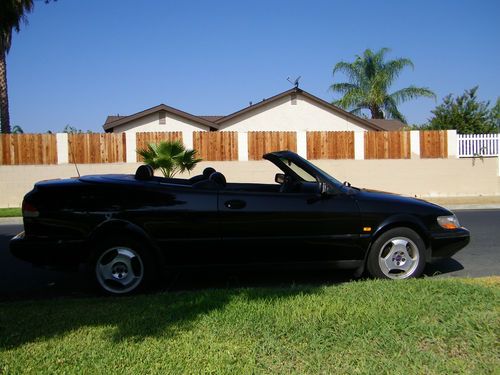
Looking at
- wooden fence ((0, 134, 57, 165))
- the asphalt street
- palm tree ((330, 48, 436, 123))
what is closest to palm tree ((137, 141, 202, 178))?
wooden fence ((0, 134, 57, 165))

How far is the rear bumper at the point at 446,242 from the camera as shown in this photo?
5.57 metres

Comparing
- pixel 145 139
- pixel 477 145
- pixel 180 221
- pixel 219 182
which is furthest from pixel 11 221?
pixel 477 145

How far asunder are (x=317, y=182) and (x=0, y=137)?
1432 cm

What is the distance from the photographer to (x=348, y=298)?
4527 millimetres

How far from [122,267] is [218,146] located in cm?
1281

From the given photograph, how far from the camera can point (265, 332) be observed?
372cm

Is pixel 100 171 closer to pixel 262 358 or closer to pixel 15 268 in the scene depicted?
pixel 15 268

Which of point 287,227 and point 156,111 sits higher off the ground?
point 156,111

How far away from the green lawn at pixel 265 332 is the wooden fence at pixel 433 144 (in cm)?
1434

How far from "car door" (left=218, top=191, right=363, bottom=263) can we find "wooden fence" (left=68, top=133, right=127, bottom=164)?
12.8 metres

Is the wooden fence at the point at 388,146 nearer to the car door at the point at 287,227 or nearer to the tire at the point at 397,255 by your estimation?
the tire at the point at 397,255

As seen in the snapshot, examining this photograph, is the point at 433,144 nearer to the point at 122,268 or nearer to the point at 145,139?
the point at 145,139

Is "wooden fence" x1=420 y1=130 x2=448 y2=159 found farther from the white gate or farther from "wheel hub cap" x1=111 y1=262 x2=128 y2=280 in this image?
"wheel hub cap" x1=111 y1=262 x2=128 y2=280

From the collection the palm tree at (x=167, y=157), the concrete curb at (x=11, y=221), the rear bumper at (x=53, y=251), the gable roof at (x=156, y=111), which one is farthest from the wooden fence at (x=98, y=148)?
the rear bumper at (x=53, y=251)
